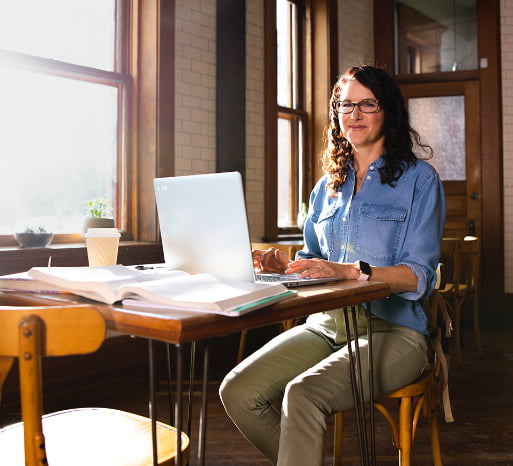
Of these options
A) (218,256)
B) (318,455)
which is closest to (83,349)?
(218,256)

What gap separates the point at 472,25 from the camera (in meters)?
5.91

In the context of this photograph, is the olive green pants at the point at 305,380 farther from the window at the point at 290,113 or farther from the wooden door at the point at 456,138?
the wooden door at the point at 456,138

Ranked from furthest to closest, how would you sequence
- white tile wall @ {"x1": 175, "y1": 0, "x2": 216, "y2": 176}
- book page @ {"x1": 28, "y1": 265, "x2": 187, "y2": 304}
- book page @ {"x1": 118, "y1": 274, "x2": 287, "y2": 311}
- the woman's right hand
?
white tile wall @ {"x1": 175, "y1": 0, "x2": 216, "y2": 176}
the woman's right hand
book page @ {"x1": 28, "y1": 265, "x2": 187, "y2": 304}
book page @ {"x1": 118, "y1": 274, "x2": 287, "y2": 311}

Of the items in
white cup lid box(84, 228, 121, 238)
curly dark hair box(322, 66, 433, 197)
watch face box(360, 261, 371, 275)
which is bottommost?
watch face box(360, 261, 371, 275)

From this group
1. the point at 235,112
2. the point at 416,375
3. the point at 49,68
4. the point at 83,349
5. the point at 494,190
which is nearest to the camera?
the point at 83,349

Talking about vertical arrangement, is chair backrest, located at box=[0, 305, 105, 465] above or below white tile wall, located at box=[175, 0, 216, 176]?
below

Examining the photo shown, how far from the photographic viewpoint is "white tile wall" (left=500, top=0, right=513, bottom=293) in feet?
19.0

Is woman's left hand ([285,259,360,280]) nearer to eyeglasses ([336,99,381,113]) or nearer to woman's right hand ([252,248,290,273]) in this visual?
woman's right hand ([252,248,290,273])

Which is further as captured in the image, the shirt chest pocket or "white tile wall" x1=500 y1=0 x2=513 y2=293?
"white tile wall" x1=500 y1=0 x2=513 y2=293

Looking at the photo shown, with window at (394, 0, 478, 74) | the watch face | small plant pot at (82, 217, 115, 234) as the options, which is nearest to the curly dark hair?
the watch face

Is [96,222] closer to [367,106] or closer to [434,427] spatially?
[367,106]

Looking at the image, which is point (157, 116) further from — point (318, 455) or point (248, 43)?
point (318, 455)

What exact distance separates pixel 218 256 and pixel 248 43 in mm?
3578

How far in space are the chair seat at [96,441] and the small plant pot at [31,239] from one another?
6.13 feet
